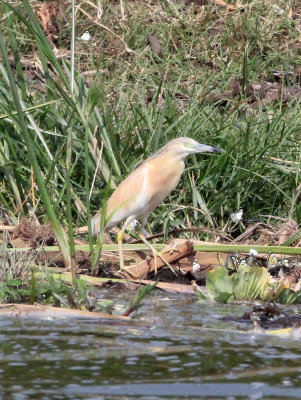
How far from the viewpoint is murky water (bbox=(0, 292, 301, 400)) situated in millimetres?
3492

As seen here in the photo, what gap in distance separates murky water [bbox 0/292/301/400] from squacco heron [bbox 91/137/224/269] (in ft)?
5.40

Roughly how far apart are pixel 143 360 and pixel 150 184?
2742 millimetres

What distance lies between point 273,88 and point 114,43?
1728 millimetres

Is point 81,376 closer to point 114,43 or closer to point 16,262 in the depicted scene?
point 16,262

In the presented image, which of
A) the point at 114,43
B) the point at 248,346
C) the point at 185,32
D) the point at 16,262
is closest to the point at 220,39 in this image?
the point at 185,32

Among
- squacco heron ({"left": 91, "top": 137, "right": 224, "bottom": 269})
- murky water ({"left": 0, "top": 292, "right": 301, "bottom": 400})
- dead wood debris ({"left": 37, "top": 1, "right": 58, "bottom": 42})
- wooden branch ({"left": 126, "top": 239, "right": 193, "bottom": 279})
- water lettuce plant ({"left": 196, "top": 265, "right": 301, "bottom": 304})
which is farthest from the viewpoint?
dead wood debris ({"left": 37, "top": 1, "right": 58, "bottom": 42})

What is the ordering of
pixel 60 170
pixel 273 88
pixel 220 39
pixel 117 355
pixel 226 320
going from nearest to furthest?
pixel 117 355, pixel 226 320, pixel 60 170, pixel 273 88, pixel 220 39

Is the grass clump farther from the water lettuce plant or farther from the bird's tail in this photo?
the water lettuce plant

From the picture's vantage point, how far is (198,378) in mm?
3646

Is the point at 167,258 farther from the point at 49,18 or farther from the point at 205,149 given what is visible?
the point at 49,18

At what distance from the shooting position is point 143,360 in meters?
3.90

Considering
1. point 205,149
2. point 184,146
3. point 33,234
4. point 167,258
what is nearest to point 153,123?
point 184,146

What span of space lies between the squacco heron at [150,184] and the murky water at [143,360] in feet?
5.40

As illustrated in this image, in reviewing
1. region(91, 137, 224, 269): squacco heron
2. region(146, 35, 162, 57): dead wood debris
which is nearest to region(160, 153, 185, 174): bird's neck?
region(91, 137, 224, 269): squacco heron
